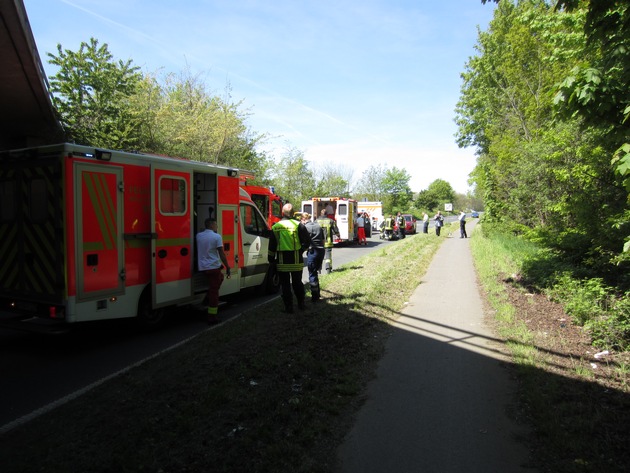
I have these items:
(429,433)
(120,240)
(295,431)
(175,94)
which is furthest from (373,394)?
(175,94)

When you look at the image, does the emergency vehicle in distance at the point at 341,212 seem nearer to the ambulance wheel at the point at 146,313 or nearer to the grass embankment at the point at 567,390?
the grass embankment at the point at 567,390

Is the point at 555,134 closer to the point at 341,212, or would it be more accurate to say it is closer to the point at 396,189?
the point at 341,212

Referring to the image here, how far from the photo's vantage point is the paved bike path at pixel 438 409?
3291 mm

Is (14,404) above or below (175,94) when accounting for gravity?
below

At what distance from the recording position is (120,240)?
6414 millimetres

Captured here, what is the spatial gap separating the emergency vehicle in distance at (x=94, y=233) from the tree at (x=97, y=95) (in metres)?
15.1

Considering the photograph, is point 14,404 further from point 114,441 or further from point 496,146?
point 496,146

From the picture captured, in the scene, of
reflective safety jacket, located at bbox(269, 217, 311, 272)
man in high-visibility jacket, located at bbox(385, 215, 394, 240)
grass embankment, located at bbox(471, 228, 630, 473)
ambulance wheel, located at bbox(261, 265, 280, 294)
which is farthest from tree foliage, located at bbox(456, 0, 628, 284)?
ambulance wheel, located at bbox(261, 265, 280, 294)

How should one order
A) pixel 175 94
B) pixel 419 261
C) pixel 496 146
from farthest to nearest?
pixel 175 94 < pixel 496 146 < pixel 419 261

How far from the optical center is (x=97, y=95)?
2308 cm

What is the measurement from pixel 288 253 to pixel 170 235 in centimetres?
198

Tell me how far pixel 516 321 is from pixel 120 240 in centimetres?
627

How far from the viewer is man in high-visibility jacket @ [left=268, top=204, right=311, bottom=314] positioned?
7625 millimetres

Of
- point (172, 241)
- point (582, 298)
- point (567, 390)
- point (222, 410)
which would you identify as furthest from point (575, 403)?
point (172, 241)
